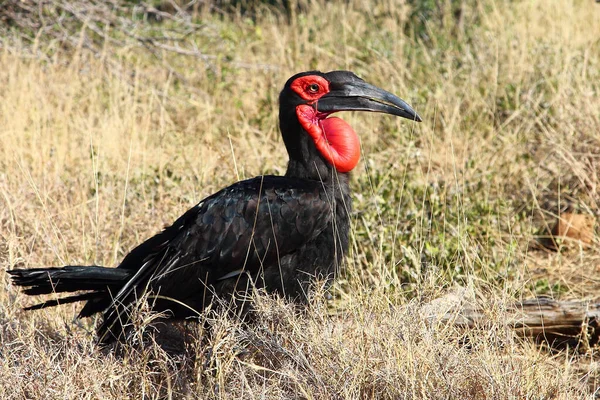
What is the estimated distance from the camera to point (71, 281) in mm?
3385

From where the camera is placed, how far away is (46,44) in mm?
6859

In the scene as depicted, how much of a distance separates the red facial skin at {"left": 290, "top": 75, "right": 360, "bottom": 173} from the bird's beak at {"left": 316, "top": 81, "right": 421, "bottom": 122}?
4cm

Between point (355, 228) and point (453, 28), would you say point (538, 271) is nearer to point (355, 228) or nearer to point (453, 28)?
point (355, 228)

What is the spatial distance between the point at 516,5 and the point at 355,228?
4230 mm

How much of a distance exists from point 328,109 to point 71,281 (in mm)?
1337

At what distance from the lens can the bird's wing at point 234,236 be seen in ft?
11.4

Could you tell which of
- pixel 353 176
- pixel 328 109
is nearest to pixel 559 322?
pixel 328 109

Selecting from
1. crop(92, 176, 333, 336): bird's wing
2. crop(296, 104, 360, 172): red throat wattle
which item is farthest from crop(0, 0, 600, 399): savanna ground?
crop(296, 104, 360, 172): red throat wattle

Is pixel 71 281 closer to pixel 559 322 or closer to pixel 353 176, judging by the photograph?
pixel 559 322

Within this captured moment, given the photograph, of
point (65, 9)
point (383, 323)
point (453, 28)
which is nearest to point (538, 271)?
point (383, 323)

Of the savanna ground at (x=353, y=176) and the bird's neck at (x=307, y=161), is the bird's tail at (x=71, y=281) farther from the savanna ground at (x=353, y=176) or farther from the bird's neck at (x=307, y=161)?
the bird's neck at (x=307, y=161)

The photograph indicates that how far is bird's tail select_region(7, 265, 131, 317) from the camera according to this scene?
331 centimetres

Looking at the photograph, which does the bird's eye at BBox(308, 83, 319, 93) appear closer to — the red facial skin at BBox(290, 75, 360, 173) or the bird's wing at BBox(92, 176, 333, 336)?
the red facial skin at BBox(290, 75, 360, 173)

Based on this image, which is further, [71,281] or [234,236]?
[234,236]
